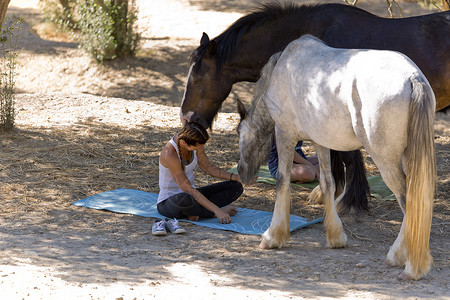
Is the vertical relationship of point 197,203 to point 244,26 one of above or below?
below

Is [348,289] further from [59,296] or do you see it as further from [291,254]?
[59,296]

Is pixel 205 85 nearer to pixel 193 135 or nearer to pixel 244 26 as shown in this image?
pixel 244 26

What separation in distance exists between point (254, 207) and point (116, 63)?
7.23 metres

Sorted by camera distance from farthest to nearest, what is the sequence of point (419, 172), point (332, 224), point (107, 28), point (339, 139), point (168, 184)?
point (107, 28) → point (168, 184) → point (332, 224) → point (339, 139) → point (419, 172)

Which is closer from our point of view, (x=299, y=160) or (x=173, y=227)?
(x=173, y=227)

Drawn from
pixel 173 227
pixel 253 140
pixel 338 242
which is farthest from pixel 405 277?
pixel 173 227

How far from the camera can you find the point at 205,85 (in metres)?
5.20

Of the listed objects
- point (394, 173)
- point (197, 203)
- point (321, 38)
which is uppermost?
point (321, 38)

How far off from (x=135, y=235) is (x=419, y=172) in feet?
7.08

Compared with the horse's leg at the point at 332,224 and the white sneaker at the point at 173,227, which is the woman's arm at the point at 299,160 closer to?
the horse's leg at the point at 332,224

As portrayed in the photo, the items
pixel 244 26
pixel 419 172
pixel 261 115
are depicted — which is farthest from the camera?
pixel 244 26

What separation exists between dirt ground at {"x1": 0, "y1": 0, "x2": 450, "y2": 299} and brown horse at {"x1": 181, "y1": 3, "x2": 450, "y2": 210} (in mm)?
907

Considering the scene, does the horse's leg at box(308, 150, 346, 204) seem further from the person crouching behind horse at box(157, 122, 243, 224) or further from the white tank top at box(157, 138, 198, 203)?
the white tank top at box(157, 138, 198, 203)

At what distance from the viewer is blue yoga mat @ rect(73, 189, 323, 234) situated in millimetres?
4617
